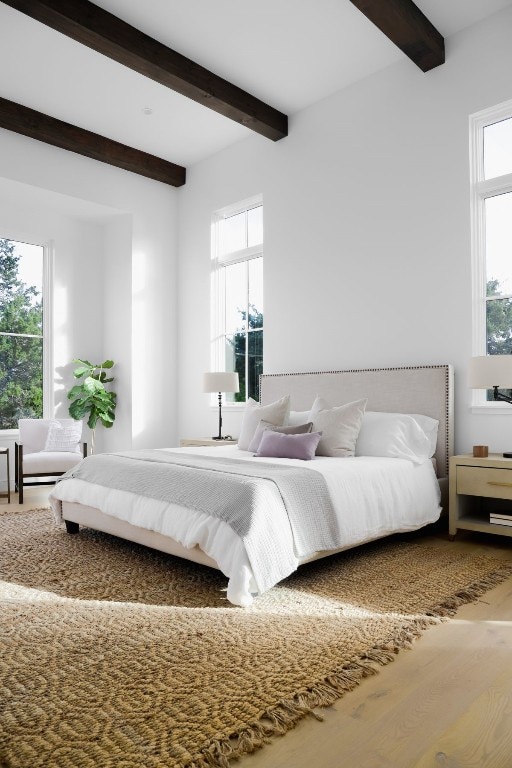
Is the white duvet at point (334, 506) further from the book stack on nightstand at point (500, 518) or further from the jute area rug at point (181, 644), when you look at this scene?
the book stack on nightstand at point (500, 518)

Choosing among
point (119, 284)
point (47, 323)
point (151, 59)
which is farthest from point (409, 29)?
point (47, 323)

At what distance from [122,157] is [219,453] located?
3639 millimetres

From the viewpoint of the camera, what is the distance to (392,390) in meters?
4.38

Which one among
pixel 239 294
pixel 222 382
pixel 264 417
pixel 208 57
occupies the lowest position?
pixel 264 417

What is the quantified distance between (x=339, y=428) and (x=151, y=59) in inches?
120

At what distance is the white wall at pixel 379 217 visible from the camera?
4.15 metres

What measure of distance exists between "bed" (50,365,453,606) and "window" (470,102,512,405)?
429 millimetres

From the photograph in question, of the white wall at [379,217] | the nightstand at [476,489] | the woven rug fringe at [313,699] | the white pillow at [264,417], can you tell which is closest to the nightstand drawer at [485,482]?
the nightstand at [476,489]

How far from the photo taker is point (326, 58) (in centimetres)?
455

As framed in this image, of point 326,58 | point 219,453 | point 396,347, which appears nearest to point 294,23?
point 326,58

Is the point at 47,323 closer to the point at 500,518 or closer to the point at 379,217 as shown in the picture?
the point at 379,217

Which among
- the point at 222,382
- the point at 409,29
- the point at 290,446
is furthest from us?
the point at 222,382

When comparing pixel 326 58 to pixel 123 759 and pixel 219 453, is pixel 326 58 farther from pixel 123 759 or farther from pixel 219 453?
pixel 123 759

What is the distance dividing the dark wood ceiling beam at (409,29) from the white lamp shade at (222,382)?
3.02 m
